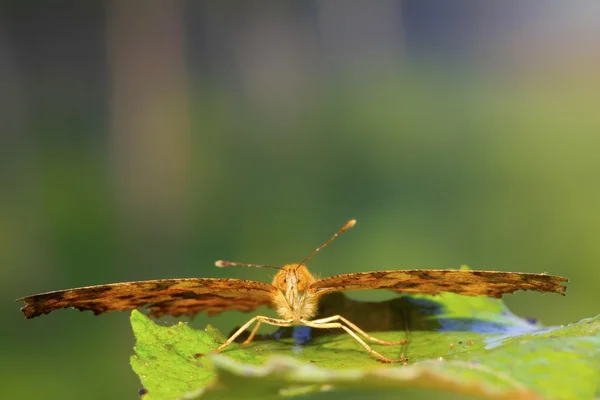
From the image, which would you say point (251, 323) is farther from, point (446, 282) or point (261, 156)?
point (261, 156)

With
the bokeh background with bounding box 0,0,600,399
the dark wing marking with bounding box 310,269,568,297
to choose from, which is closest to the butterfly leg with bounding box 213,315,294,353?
the dark wing marking with bounding box 310,269,568,297

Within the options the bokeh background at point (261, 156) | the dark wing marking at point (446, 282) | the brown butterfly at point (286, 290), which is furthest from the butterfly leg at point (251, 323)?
the bokeh background at point (261, 156)

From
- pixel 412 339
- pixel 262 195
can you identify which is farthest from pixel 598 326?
pixel 262 195

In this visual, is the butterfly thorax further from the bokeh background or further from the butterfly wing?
the bokeh background

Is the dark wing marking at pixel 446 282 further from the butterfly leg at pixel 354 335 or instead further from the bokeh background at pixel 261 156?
the bokeh background at pixel 261 156

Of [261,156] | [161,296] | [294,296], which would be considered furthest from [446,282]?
[261,156]

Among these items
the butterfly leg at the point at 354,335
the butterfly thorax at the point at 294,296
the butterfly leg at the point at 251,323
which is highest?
the butterfly thorax at the point at 294,296

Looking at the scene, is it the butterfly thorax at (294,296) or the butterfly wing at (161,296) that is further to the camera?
the butterfly thorax at (294,296)
